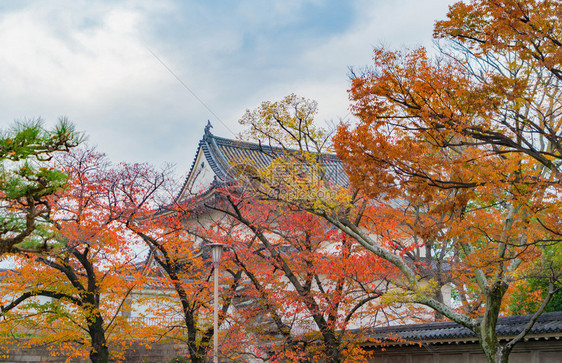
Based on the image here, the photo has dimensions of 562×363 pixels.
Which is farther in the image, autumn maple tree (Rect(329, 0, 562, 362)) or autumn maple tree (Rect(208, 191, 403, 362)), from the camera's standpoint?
autumn maple tree (Rect(208, 191, 403, 362))

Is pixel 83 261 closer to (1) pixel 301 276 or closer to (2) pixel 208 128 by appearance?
(1) pixel 301 276

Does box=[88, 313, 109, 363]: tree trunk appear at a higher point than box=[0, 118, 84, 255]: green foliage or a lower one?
lower

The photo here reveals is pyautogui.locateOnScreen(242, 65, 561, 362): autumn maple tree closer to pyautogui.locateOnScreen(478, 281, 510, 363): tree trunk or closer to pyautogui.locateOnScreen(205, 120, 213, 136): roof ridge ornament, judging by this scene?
pyautogui.locateOnScreen(478, 281, 510, 363): tree trunk

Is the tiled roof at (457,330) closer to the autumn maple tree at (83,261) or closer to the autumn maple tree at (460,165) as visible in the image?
the autumn maple tree at (460,165)

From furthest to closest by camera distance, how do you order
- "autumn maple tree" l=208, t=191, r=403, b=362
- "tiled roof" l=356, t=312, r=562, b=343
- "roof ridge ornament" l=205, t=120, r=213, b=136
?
"roof ridge ornament" l=205, t=120, r=213, b=136 < "autumn maple tree" l=208, t=191, r=403, b=362 < "tiled roof" l=356, t=312, r=562, b=343

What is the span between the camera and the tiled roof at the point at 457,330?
42.1 ft

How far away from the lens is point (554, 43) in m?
8.25

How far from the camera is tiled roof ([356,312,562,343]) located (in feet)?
42.1

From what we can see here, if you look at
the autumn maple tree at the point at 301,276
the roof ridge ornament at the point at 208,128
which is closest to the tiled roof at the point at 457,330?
the autumn maple tree at the point at 301,276

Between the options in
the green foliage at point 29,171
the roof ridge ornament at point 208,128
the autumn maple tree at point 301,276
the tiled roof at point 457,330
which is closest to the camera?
the green foliage at point 29,171

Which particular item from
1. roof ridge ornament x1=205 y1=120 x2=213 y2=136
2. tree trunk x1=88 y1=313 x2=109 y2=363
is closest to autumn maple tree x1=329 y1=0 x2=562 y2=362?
tree trunk x1=88 y1=313 x2=109 y2=363

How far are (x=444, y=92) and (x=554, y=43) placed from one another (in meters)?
2.07

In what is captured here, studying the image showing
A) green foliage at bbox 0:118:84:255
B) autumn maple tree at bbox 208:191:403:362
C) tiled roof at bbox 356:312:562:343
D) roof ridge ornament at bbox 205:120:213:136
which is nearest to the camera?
green foliage at bbox 0:118:84:255

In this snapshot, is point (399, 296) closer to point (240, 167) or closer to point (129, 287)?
point (240, 167)
